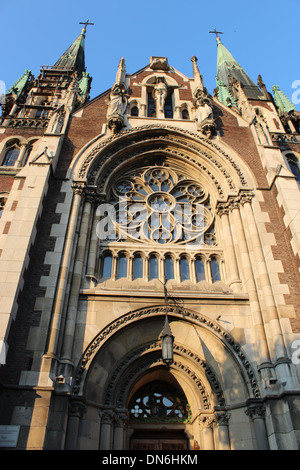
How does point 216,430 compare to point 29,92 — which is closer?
point 216,430

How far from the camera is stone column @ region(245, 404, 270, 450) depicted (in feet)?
28.0

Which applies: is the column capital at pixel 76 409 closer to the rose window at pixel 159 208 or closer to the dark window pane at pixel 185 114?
the rose window at pixel 159 208

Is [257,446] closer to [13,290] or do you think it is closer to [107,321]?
[107,321]

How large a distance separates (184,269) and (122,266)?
80.4 inches

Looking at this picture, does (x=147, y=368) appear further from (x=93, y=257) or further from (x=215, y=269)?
(x=215, y=269)

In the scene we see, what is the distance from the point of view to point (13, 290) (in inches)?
355

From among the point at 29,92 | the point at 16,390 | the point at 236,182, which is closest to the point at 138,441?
the point at 16,390

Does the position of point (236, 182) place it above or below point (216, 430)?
above

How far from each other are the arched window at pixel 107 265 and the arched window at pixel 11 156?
6.79 meters

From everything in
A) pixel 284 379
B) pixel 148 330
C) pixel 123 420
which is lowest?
pixel 123 420

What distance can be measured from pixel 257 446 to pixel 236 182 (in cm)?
853

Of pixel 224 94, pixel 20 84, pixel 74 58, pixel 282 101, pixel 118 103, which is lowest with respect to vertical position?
pixel 118 103

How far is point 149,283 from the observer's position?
1141cm

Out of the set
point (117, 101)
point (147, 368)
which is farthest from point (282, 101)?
point (147, 368)
